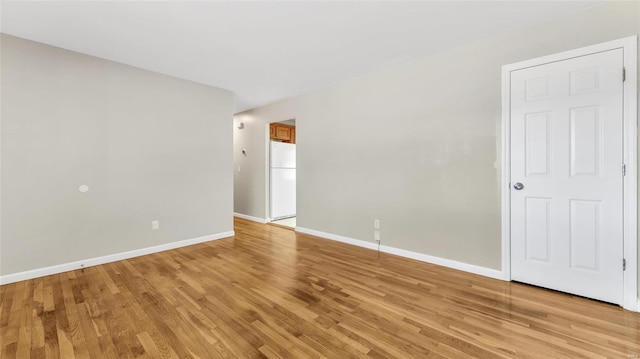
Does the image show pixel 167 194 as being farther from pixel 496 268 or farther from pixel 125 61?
A: pixel 496 268

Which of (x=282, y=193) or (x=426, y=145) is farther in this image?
(x=282, y=193)

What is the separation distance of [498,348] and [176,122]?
171 inches

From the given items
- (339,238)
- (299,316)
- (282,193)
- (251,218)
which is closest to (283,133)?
(282,193)

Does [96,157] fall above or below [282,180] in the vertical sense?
above

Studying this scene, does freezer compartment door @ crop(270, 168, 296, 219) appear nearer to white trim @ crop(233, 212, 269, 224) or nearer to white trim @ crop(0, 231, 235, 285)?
white trim @ crop(233, 212, 269, 224)

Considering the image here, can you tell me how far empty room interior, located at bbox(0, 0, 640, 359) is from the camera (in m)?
1.80

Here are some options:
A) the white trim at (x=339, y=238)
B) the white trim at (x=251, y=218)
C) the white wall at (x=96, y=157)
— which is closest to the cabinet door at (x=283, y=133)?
the white wall at (x=96, y=157)

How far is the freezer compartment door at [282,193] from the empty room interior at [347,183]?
65.0 inches

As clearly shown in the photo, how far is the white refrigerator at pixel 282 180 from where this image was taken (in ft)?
17.8

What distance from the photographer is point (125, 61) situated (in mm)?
3145

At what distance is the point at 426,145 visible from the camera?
3066 millimetres

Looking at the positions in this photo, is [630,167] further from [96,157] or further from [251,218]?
[251,218]

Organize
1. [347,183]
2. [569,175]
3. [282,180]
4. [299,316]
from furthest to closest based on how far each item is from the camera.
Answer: [282,180] < [347,183] < [569,175] < [299,316]

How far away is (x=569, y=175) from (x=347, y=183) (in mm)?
2460
